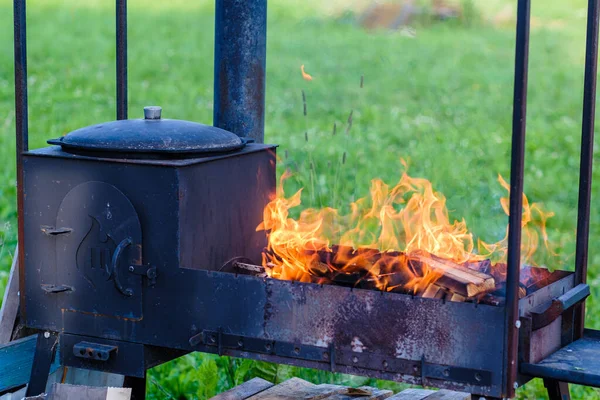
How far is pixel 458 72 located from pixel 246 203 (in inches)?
277

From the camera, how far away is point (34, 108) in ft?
29.4

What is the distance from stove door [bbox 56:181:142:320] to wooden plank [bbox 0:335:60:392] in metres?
0.38

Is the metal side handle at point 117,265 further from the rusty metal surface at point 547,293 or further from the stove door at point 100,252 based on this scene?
the rusty metal surface at point 547,293

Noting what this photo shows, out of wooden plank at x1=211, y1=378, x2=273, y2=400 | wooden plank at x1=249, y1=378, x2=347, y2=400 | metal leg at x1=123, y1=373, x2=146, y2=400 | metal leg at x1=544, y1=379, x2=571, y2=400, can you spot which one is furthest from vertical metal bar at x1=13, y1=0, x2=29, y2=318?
metal leg at x1=544, y1=379, x2=571, y2=400

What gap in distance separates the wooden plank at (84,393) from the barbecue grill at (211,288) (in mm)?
162

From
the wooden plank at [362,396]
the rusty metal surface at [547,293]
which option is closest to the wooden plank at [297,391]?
the wooden plank at [362,396]

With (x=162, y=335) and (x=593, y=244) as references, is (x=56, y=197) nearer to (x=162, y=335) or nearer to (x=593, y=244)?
(x=162, y=335)

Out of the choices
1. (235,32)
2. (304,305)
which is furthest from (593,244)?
(304,305)

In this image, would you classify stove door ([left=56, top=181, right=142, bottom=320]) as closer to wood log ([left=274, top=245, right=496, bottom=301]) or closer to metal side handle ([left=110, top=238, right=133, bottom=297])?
metal side handle ([left=110, top=238, right=133, bottom=297])

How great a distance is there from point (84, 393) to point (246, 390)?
0.77 meters

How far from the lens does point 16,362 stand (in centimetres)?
343

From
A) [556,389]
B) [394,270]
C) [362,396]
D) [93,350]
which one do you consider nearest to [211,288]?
[93,350]

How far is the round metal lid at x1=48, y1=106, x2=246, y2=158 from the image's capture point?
298 cm

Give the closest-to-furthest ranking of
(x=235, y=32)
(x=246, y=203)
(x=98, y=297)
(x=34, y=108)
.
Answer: (x=98, y=297) < (x=246, y=203) < (x=235, y=32) < (x=34, y=108)
